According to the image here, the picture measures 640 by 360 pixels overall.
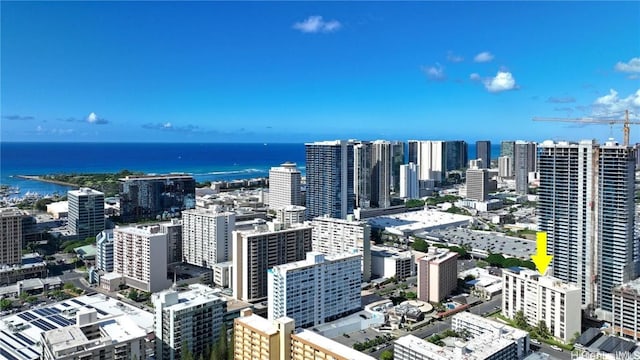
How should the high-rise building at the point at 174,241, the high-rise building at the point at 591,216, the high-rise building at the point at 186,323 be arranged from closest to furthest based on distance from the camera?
the high-rise building at the point at 186,323
the high-rise building at the point at 591,216
the high-rise building at the point at 174,241

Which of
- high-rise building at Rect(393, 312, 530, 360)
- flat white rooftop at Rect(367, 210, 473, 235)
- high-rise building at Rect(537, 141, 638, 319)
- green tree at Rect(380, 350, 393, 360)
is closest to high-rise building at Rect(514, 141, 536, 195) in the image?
flat white rooftop at Rect(367, 210, 473, 235)

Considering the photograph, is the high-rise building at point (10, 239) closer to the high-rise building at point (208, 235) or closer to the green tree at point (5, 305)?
the green tree at point (5, 305)

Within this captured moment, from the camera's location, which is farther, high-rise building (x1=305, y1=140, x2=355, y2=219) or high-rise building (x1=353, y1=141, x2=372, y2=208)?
high-rise building (x1=353, y1=141, x2=372, y2=208)

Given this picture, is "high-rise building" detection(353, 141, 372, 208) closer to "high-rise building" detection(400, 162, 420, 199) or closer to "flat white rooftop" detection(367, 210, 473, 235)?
"flat white rooftop" detection(367, 210, 473, 235)

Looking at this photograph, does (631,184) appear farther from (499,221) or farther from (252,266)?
(499,221)

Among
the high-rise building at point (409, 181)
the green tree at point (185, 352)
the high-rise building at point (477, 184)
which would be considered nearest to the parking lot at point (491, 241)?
the high-rise building at point (477, 184)

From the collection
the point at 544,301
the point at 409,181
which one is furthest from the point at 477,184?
the point at 544,301
